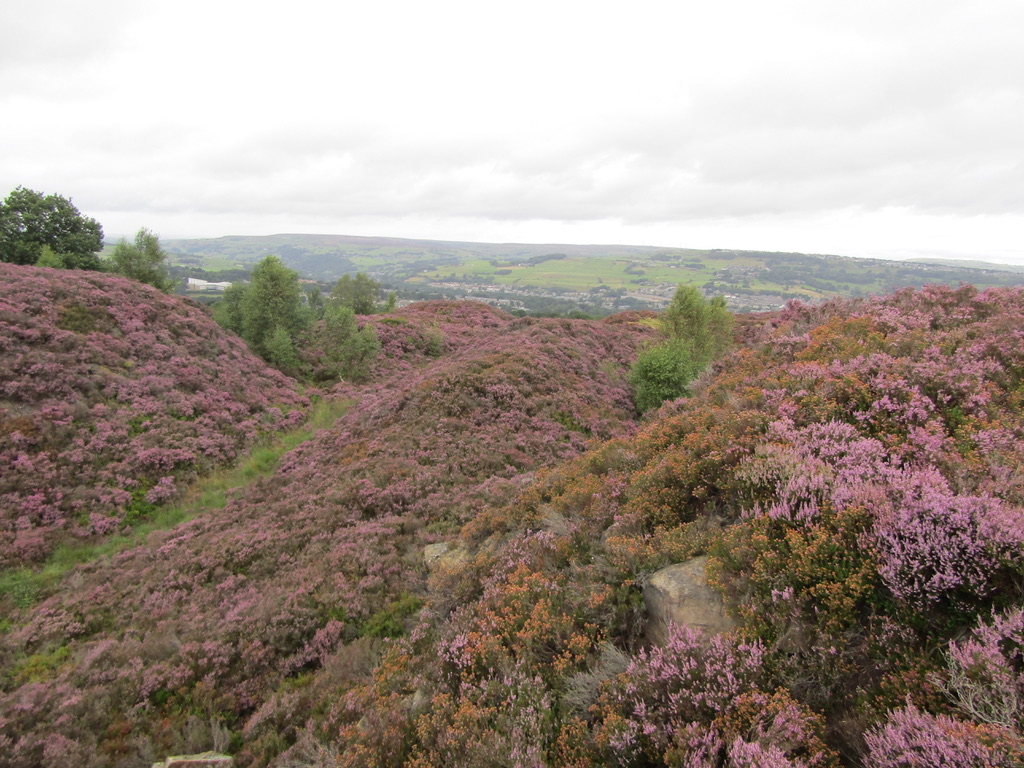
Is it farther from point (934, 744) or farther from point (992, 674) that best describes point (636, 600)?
point (992, 674)

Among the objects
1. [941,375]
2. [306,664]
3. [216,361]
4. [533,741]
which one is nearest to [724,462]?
[941,375]

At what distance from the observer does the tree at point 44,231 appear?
112 feet

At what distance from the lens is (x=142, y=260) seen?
3578 centimetres

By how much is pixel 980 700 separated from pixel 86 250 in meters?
55.2

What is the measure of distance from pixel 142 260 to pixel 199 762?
138ft

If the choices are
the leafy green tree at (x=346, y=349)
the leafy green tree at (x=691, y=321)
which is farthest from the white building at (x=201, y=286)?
the leafy green tree at (x=691, y=321)

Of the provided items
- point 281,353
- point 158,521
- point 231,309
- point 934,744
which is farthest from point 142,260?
point 934,744

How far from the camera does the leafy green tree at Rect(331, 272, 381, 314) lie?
55.4 m

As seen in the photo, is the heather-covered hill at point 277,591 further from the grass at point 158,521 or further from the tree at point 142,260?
the tree at point 142,260

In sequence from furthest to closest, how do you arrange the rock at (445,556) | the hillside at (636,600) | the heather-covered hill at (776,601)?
the rock at (445,556) → the hillside at (636,600) → the heather-covered hill at (776,601)

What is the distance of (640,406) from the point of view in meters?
23.5

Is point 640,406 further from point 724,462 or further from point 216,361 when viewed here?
point 216,361

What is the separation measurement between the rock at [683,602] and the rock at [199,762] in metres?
6.77

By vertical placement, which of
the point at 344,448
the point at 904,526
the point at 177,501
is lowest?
the point at 177,501
